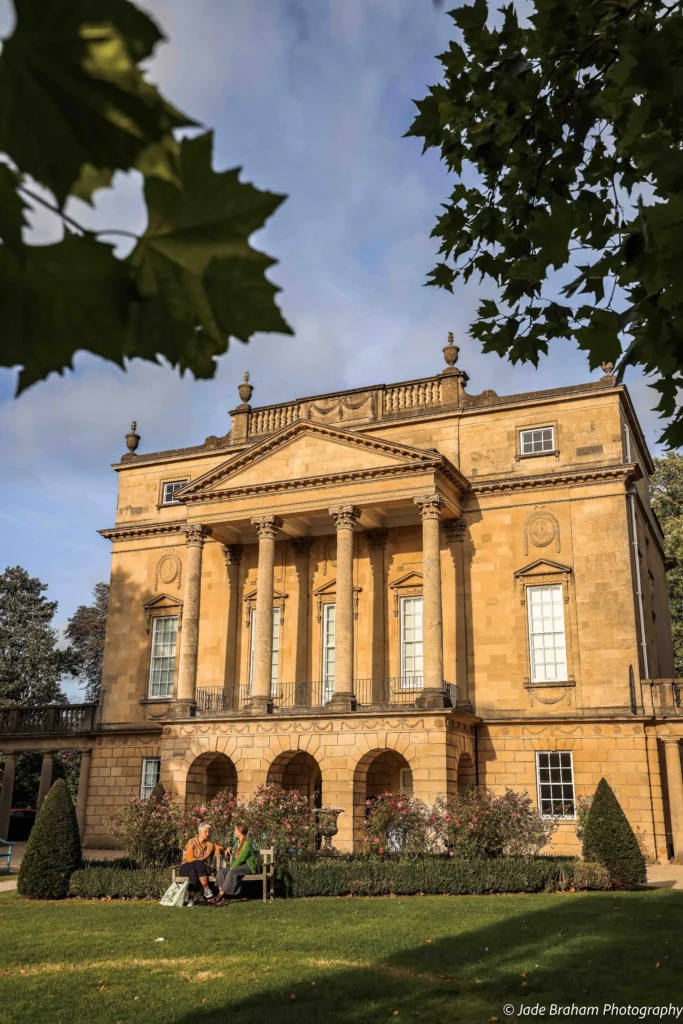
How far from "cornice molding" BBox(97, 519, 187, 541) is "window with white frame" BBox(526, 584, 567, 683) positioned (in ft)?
40.4

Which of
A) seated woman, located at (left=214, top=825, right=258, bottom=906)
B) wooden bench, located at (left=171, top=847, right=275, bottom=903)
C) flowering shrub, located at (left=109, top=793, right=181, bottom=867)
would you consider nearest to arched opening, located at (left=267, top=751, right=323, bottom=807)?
flowering shrub, located at (left=109, top=793, right=181, bottom=867)

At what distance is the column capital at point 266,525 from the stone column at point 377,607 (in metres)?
3.12

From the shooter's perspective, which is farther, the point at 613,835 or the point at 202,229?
the point at 613,835

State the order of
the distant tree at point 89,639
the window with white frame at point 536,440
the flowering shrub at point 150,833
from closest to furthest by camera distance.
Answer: the flowering shrub at point 150,833
the window with white frame at point 536,440
the distant tree at point 89,639

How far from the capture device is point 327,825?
832 inches

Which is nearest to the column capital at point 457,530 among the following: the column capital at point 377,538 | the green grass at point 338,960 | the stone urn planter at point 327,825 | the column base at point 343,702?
the column capital at point 377,538

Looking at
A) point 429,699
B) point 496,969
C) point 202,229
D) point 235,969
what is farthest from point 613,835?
point 202,229

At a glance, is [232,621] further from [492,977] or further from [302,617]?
[492,977]

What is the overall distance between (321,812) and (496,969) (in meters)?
12.0

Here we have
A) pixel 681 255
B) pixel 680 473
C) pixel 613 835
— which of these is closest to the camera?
pixel 681 255

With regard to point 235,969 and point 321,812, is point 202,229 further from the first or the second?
point 321,812

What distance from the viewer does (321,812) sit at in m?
21.5

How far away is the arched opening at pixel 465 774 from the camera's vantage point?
987 inches

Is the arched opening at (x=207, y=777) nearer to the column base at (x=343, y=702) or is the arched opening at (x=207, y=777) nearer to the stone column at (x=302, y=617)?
the stone column at (x=302, y=617)
